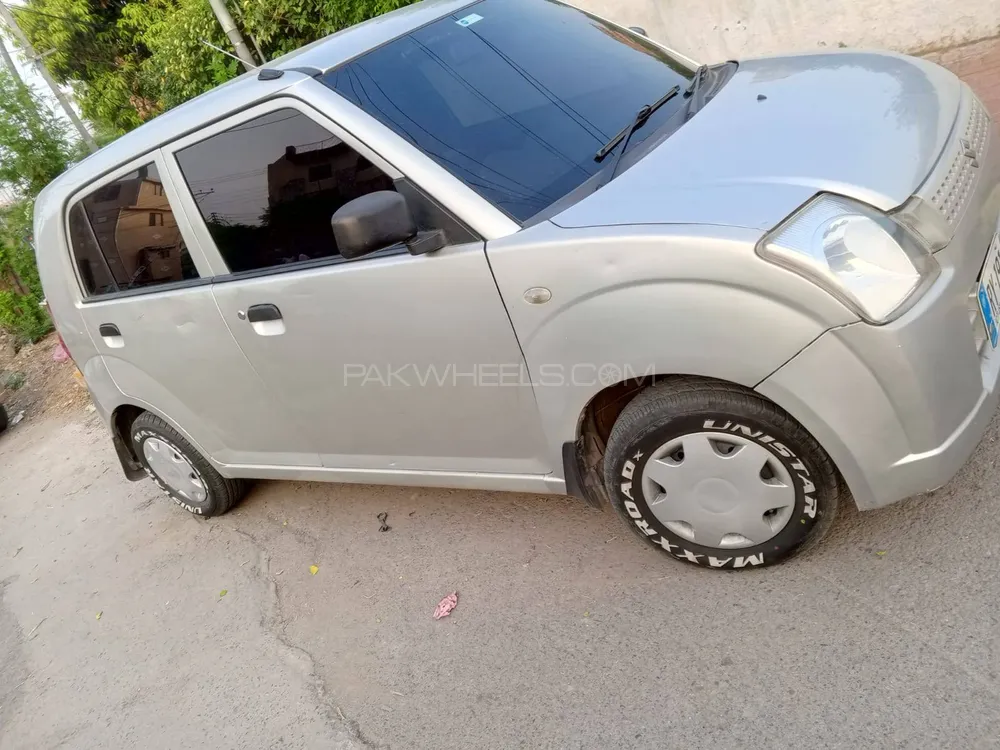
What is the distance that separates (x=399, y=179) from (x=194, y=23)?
357 inches

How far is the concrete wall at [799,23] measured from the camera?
6.49 m

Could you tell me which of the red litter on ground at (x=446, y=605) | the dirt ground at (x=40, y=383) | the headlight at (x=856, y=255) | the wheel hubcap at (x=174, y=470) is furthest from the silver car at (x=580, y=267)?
the dirt ground at (x=40, y=383)

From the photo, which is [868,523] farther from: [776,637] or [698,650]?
[698,650]

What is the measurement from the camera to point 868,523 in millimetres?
2807

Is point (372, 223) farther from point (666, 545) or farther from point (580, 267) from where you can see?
point (666, 545)

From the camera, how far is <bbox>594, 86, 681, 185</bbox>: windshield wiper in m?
2.74

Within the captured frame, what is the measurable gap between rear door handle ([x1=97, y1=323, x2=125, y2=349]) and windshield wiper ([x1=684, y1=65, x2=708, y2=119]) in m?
2.74

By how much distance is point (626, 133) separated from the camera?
2.86 metres

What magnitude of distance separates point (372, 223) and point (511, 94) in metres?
0.86

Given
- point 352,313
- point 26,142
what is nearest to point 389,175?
point 352,313

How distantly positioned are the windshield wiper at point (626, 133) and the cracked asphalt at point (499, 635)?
4.63 ft

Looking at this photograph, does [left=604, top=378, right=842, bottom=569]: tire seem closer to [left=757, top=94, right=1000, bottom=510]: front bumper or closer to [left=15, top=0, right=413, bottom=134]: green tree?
[left=757, top=94, right=1000, bottom=510]: front bumper

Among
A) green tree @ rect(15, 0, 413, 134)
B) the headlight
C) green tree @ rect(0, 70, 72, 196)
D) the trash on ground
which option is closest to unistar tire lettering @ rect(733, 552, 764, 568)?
the headlight

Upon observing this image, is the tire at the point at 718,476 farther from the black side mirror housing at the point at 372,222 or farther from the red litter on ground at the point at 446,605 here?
the black side mirror housing at the point at 372,222
